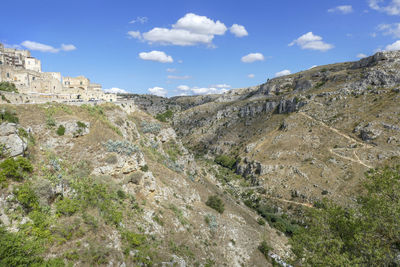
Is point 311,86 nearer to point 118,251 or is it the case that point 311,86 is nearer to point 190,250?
point 190,250

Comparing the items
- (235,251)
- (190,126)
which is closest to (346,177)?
(235,251)

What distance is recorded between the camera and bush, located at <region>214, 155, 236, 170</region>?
85062mm

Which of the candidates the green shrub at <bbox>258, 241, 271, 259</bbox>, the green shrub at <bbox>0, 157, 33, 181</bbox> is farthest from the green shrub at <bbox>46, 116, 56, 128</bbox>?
the green shrub at <bbox>258, 241, 271, 259</bbox>

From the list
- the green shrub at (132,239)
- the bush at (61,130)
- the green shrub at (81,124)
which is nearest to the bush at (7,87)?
the bush at (61,130)

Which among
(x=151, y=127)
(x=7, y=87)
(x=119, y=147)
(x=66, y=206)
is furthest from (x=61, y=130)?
(x=151, y=127)

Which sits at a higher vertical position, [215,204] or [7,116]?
[7,116]

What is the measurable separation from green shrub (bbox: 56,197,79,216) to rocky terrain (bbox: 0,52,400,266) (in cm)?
→ 8

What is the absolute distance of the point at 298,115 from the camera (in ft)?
271

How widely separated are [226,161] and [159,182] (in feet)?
199

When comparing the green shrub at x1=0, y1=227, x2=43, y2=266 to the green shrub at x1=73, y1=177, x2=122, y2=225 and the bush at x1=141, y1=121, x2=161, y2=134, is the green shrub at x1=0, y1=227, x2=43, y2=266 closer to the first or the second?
the green shrub at x1=73, y1=177, x2=122, y2=225

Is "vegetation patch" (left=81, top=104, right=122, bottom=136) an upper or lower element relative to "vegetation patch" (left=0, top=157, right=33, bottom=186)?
upper

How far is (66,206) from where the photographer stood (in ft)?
57.0

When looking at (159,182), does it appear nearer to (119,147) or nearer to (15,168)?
(119,147)

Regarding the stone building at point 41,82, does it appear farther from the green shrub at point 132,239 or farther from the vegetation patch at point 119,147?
the green shrub at point 132,239
